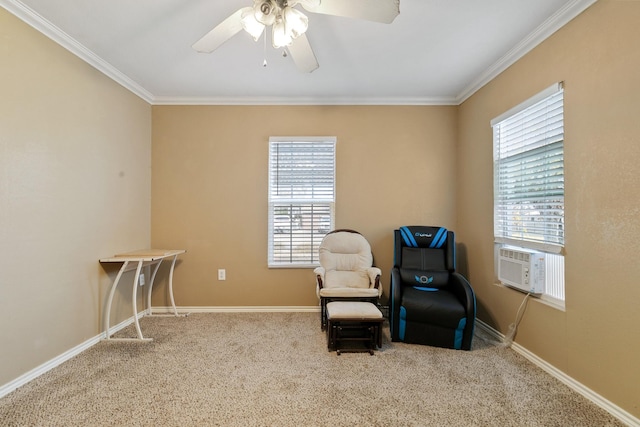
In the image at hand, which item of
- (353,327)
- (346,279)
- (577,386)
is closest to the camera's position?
(577,386)

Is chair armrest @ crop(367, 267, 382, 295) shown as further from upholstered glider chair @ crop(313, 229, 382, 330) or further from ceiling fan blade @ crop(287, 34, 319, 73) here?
ceiling fan blade @ crop(287, 34, 319, 73)

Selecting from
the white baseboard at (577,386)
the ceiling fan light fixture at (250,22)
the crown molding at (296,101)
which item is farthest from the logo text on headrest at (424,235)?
the ceiling fan light fixture at (250,22)

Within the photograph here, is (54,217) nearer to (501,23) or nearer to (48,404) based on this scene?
(48,404)

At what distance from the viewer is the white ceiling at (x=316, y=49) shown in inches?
77.0

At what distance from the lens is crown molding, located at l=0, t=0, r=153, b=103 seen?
1917mm

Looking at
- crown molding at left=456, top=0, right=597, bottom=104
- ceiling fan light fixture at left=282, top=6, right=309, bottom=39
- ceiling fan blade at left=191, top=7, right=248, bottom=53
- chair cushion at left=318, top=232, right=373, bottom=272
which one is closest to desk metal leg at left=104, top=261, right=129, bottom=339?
chair cushion at left=318, top=232, right=373, bottom=272

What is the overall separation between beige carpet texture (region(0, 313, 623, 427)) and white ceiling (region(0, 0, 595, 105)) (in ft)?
8.37

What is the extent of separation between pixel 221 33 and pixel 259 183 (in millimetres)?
1890

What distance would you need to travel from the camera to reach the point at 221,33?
5.71 feet

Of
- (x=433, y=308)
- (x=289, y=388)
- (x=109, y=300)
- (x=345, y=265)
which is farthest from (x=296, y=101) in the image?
(x=289, y=388)

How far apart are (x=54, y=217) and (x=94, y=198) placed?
0.43 meters

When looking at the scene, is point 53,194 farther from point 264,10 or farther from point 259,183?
point 264,10

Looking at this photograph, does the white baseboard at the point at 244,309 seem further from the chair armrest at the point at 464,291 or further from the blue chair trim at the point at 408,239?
the chair armrest at the point at 464,291

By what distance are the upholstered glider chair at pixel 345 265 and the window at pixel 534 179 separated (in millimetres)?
1295
